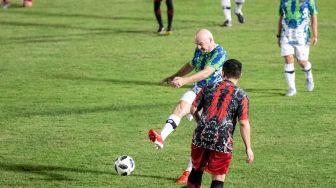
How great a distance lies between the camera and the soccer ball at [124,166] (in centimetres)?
1201

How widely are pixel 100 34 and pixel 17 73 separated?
19.1ft

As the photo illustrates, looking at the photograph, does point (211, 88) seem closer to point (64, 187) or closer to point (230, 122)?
point (230, 122)

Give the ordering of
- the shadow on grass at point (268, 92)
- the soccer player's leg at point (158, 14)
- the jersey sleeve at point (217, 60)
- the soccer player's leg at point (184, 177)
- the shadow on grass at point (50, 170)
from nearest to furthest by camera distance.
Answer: the jersey sleeve at point (217, 60) < the soccer player's leg at point (184, 177) < the shadow on grass at point (50, 170) < the shadow on grass at point (268, 92) < the soccer player's leg at point (158, 14)

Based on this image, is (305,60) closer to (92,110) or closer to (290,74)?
(290,74)

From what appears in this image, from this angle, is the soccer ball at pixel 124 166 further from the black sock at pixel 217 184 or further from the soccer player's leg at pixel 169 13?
the soccer player's leg at pixel 169 13

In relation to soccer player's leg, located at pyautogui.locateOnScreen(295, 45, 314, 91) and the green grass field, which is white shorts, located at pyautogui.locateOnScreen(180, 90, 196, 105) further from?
soccer player's leg, located at pyautogui.locateOnScreen(295, 45, 314, 91)

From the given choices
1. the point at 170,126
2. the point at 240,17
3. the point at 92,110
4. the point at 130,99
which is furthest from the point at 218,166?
the point at 240,17

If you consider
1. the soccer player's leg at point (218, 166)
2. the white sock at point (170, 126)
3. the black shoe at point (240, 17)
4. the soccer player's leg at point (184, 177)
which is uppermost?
the black shoe at point (240, 17)

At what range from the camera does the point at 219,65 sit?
1182cm

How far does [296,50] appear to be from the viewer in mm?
17844

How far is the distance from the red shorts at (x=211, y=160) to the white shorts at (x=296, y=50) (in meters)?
8.06

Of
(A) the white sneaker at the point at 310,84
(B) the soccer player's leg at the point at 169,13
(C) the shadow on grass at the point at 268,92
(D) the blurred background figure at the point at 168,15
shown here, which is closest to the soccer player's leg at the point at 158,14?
(D) the blurred background figure at the point at 168,15

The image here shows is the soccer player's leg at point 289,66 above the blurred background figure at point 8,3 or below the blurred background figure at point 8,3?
below

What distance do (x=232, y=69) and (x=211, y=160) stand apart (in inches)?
46.2
